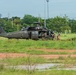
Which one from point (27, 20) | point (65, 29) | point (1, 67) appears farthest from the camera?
point (27, 20)

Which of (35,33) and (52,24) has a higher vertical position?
(52,24)

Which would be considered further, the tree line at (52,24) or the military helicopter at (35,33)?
the tree line at (52,24)

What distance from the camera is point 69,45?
99.9ft

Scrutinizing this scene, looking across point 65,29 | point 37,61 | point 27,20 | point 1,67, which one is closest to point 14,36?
point 37,61

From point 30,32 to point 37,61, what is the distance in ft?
80.9

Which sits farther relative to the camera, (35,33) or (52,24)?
(52,24)

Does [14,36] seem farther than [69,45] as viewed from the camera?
Yes

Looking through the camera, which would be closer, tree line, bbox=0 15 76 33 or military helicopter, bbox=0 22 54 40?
military helicopter, bbox=0 22 54 40

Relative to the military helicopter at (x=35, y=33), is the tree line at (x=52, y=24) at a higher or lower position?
higher

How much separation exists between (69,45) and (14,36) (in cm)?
1408

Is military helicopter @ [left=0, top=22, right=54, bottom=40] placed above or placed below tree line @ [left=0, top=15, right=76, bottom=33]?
below

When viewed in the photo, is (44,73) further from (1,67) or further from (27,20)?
(27,20)

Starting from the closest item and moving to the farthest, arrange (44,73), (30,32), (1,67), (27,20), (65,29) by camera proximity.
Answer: (44,73), (1,67), (30,32), (65,29), (27,20)

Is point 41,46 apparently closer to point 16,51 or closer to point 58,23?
point 16,51
